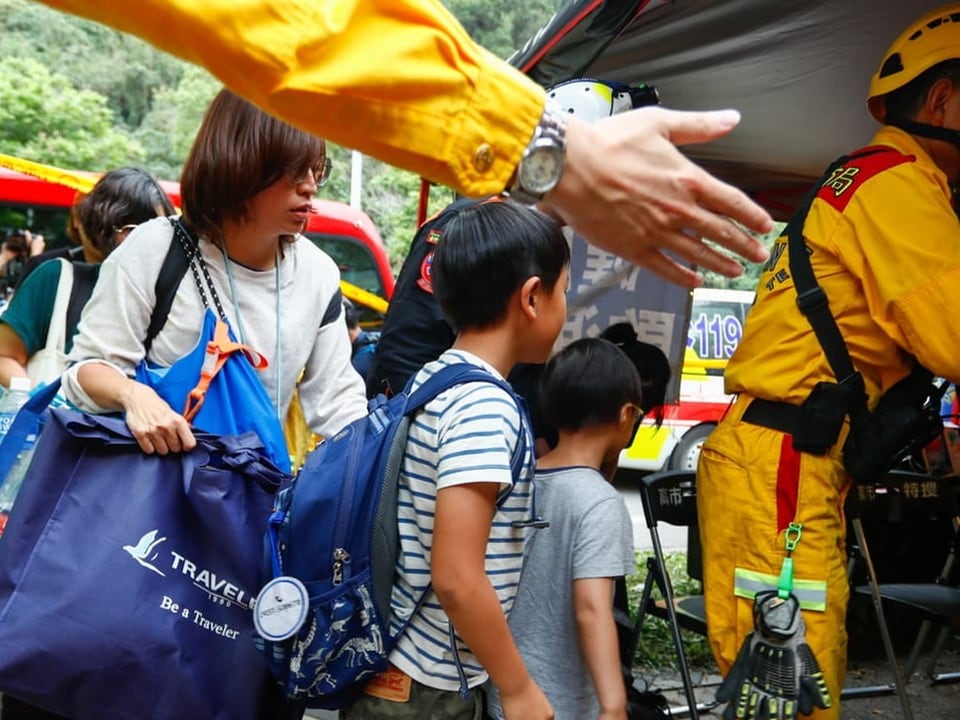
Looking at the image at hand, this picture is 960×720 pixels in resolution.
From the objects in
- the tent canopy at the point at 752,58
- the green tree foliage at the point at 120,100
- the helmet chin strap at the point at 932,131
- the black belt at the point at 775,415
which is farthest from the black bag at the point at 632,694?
the green tree foliage at the point at 120,100

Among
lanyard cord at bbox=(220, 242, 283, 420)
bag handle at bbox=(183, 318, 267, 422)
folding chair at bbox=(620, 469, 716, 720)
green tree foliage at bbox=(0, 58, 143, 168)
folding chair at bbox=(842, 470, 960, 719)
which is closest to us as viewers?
bag handle at bbox=(183, 318, 267, 422)

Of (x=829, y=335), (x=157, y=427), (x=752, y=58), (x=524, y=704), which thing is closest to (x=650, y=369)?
(x=829, y=335)

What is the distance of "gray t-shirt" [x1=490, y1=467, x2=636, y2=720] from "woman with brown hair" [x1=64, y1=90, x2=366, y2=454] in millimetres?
824

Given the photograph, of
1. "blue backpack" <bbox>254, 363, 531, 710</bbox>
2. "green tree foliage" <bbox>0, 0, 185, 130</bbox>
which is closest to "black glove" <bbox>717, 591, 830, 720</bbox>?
"blue backpack" <bbox>254, 363, 531, 710</bbox>

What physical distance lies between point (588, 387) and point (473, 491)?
110 centimetres

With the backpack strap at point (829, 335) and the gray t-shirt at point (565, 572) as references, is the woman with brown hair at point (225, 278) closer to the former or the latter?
the gray t-shirt at point (565, 572)

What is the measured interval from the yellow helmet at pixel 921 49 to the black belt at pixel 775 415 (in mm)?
1016

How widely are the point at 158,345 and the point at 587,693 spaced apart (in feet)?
4.76

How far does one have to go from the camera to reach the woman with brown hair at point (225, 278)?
1939 millimetres

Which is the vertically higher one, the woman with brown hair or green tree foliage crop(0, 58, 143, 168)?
green tree foliage crop(0, 58, 143, 168)

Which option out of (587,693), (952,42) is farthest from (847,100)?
(587,693)

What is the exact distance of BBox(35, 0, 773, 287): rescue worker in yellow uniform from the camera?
1075 millimetres

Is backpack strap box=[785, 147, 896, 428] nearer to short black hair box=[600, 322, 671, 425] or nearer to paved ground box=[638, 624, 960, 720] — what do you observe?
short black hair box=[600, 322, 671, 425]

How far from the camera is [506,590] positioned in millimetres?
1907
